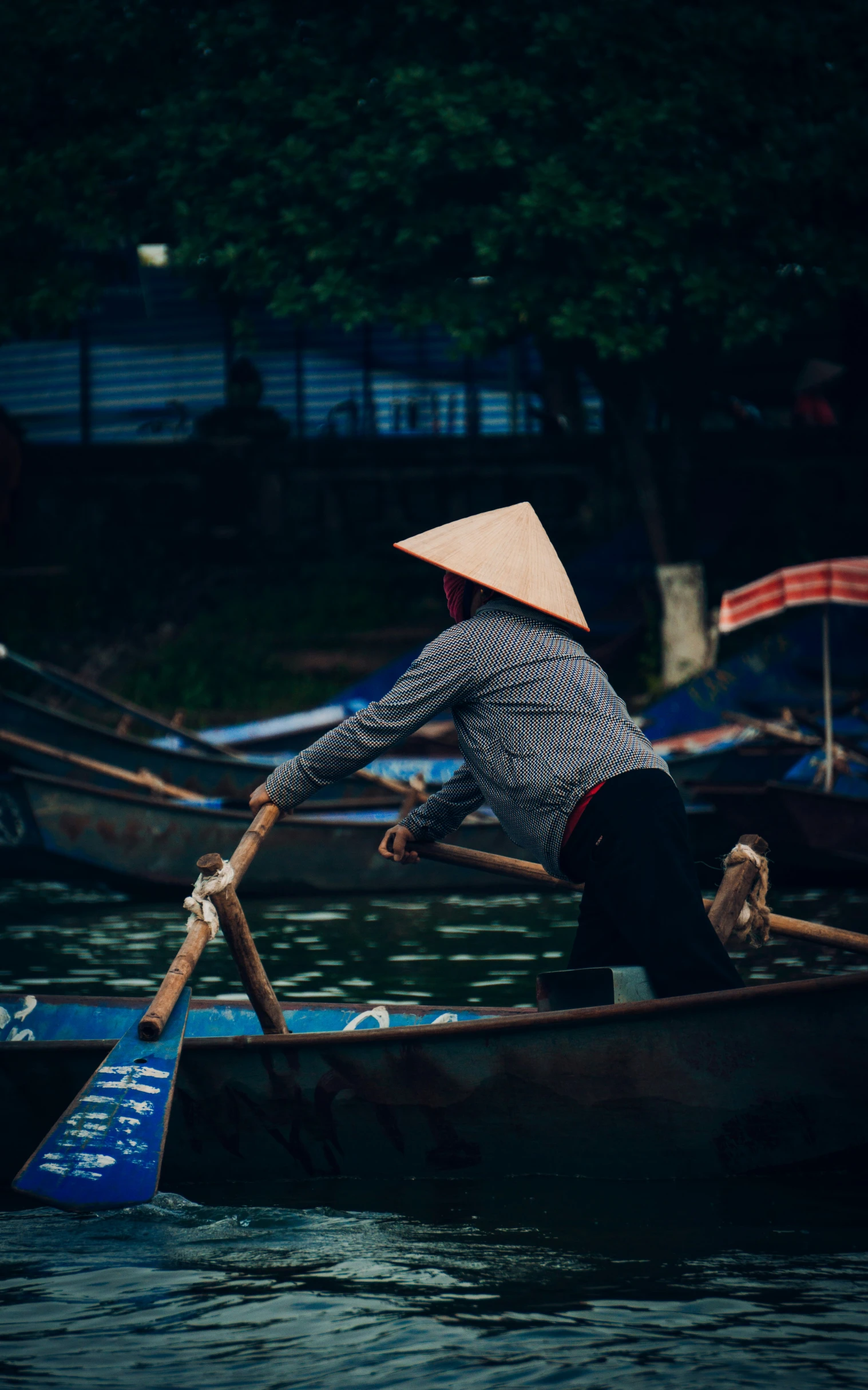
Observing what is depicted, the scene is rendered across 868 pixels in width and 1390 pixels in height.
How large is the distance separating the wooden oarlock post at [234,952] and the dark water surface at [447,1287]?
1.68ft

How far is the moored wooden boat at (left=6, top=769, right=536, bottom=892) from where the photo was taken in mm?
9172

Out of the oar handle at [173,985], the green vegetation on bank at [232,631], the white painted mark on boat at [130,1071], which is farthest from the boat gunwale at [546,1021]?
the green vegetation on bank at [232,631]

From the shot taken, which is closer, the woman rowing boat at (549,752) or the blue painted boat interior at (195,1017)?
the woman rowing boat at (549,752)

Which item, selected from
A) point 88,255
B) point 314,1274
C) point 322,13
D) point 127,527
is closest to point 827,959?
point 314,1274

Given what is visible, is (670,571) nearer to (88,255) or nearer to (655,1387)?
(88,255)

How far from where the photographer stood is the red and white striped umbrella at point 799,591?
899cm

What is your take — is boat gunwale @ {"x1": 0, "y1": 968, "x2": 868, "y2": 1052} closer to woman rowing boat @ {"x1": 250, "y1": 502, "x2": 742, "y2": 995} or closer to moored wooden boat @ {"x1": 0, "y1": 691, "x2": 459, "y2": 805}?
woman rowing boat @ {"x1": 250, "y1": 502, "x2": 742, "y2": 995}

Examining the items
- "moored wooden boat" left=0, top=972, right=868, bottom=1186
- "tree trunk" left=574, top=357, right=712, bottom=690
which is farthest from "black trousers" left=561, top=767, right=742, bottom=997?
"tree trunk" left=574, top=357, right=712, bottom=690

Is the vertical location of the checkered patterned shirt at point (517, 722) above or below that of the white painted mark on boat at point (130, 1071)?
above

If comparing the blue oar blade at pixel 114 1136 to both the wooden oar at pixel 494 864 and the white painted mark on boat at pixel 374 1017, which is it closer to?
the wooden oar at pixel 494 864

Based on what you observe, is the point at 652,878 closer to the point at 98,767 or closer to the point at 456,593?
the point at 456,593

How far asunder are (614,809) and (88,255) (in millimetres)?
15192

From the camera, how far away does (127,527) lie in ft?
55.2

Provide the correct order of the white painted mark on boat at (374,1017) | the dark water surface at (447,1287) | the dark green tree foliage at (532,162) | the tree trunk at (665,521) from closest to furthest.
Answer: the dark water surface at (447,1287), the white painted mark on boat at (374,1017), the dark green tree foliage at (532,162), the tree trunk at (665,521)
